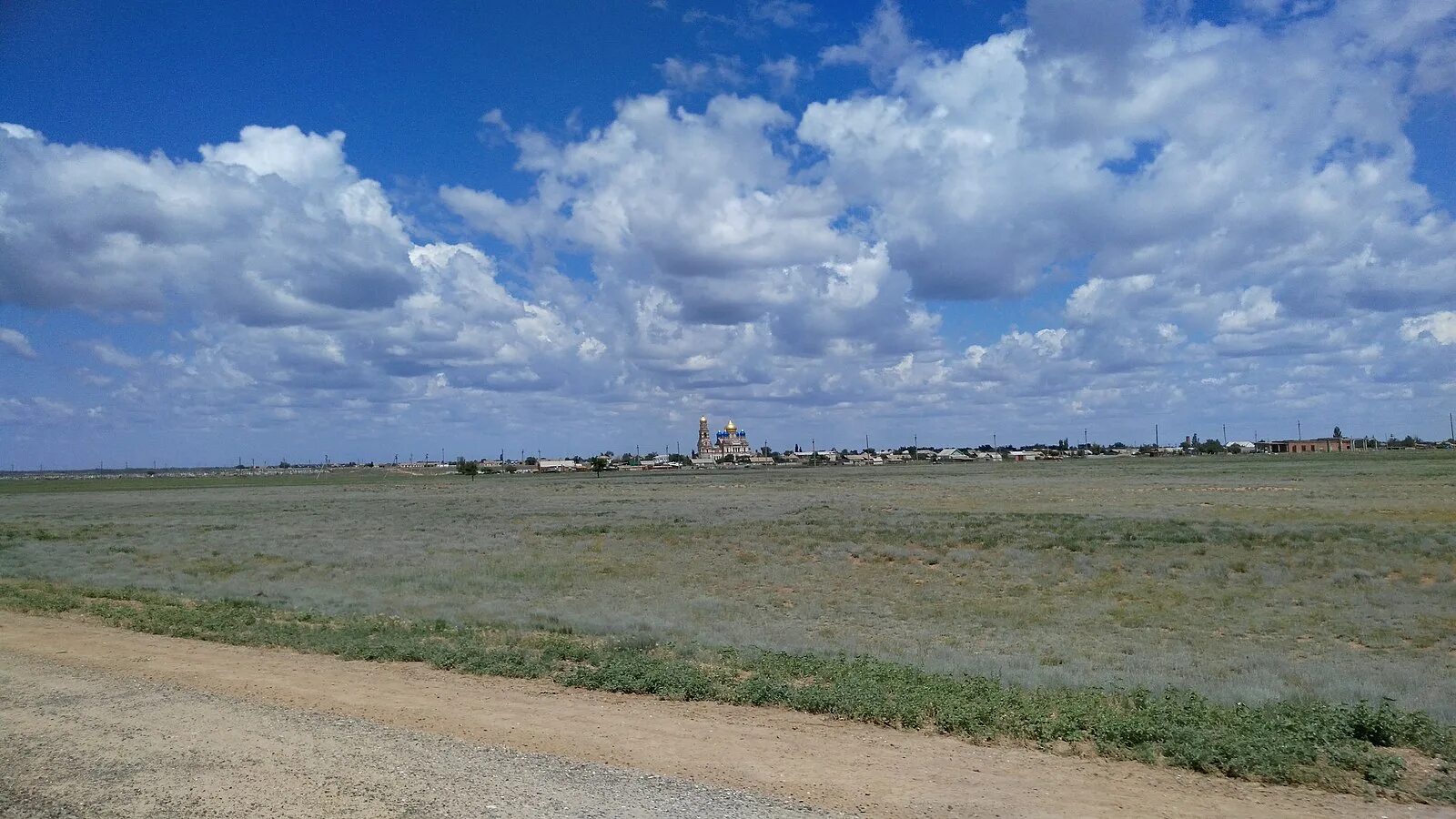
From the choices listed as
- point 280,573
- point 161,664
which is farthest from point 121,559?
point 161,664

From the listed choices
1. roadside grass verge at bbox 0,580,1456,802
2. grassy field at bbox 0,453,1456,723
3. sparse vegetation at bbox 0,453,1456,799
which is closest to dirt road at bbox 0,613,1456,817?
roadside grass verge at bbox 0,580,1456,802

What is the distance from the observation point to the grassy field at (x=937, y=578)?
15.6 metres

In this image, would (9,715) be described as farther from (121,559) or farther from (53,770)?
(121,559)

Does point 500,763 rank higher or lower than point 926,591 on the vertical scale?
higher

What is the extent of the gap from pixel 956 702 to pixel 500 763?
4.85m

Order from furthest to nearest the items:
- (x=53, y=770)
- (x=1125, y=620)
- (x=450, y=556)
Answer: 1. (x=450, y=556)
2. (x=1125, y=620)
3. (x=53, y=770)

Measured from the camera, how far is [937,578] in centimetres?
2780

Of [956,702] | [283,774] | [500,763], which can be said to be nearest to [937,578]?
[956,702]

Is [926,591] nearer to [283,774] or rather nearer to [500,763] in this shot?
[500,763]

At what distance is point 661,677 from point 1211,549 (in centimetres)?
2686

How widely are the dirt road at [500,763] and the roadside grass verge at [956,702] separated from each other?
1.10 feet

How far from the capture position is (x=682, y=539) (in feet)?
130

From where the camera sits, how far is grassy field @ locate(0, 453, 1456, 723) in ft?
51.2

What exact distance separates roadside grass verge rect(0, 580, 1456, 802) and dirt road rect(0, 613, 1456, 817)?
33 centimetres
